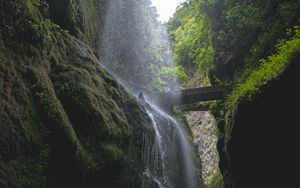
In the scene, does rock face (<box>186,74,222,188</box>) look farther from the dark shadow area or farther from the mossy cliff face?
the mossy cliff face

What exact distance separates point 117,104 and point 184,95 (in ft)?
20.3

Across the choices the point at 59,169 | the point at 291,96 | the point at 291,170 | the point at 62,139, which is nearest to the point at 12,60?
the point at 62,139

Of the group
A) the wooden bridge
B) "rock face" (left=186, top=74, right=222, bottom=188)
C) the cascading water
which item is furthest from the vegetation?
"rock face" (left=186, top=74, right=222, bottom=188)

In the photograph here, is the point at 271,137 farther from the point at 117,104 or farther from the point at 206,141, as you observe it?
the point at 206,141

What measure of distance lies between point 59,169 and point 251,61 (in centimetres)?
1035

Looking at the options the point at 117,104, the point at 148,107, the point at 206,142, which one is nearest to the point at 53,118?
the point at 117,104

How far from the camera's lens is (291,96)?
9.90m

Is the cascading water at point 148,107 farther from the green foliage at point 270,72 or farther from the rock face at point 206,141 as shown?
the rock face at point 206,141

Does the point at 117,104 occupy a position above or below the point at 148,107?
below

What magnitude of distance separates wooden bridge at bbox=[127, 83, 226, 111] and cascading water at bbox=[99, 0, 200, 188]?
26 centimetres

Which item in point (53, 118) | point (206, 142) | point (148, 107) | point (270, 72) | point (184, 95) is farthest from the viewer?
point (206, 142)

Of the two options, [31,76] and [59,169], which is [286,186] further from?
[31,76]

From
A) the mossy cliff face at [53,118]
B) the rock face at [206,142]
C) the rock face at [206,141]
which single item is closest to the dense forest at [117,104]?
the mossy cliff face at [53,118]

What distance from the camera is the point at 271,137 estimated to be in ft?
34.3
